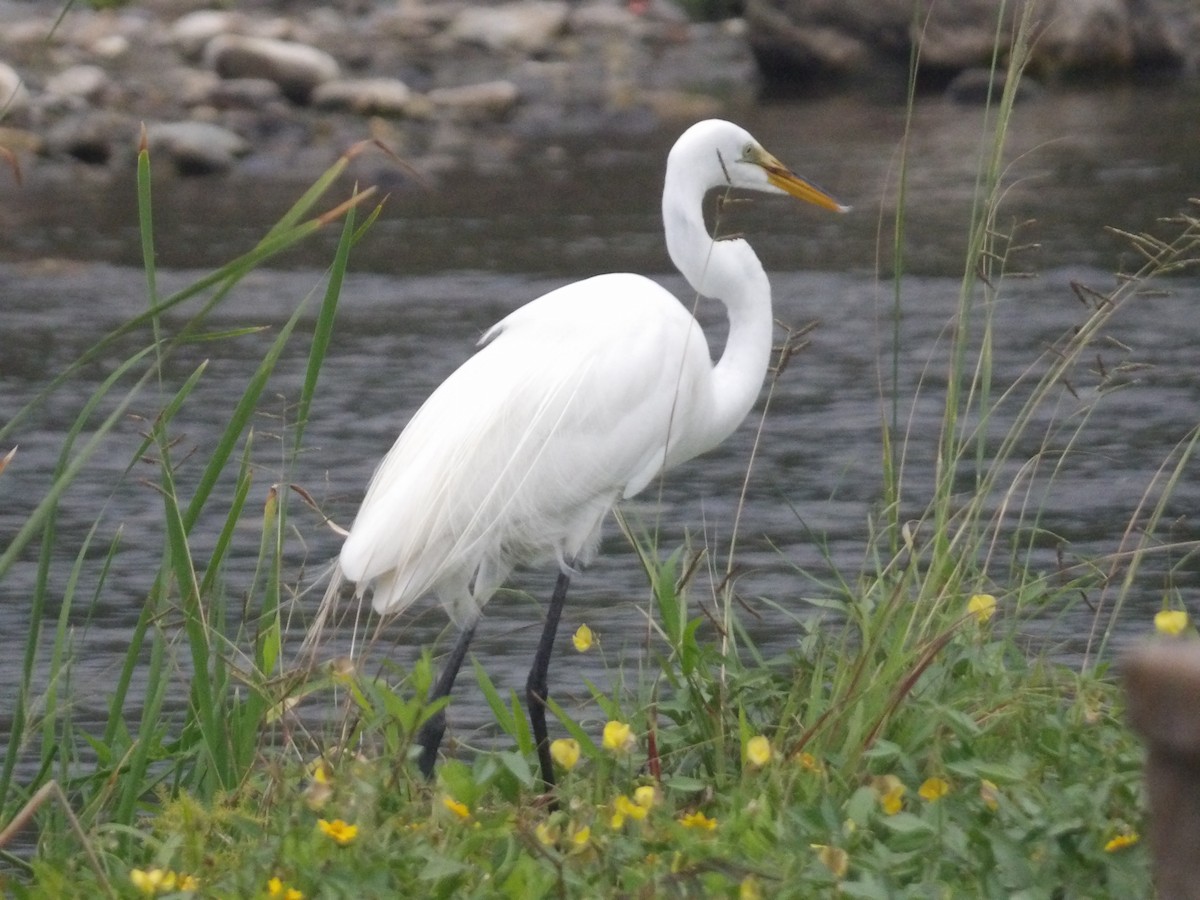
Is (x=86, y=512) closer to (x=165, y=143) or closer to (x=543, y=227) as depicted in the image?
(x=543, y=227)

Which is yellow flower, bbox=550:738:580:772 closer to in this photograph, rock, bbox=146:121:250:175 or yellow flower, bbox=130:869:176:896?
yellow flower, bbox=130:869:176:896

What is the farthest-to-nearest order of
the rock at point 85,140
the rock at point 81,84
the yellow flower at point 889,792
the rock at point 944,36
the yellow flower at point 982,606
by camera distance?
the rock at point 944,36 < the rock at point 81,84 < the rock at point 85,140 < the yellow flower at point 982,606 < the yellow flower at point 889,792

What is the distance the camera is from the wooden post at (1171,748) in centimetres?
118

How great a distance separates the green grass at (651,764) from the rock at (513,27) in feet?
44.8

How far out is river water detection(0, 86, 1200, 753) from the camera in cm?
496

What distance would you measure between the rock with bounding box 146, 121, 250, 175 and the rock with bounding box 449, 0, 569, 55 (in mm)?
4532

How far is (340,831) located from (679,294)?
21.0 feet

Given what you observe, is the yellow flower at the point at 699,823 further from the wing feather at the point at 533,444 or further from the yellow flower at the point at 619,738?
the wing feather at the point at 533,444

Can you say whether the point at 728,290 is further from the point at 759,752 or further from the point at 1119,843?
the point at 1119,843

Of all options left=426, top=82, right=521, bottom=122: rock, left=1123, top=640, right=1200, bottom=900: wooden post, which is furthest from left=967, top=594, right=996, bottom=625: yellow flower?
left=426, top=82, right=521, bottom=122: rock

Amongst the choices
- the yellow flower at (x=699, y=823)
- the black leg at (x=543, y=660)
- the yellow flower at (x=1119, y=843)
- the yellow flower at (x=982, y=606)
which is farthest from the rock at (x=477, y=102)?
the yellow flower at (x=1119, y=843)

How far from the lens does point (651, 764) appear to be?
8.93ft

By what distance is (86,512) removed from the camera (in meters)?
5.98

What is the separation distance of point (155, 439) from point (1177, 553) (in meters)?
3.35
